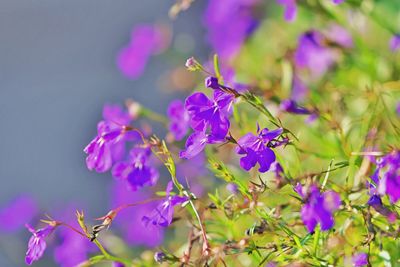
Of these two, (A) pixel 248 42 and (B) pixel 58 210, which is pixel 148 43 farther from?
(B) pixel 58 210

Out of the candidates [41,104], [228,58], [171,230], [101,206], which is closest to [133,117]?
[171,230]

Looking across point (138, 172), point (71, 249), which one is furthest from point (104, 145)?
point (71, 249)

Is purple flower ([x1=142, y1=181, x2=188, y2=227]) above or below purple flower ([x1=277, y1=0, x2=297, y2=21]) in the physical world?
below

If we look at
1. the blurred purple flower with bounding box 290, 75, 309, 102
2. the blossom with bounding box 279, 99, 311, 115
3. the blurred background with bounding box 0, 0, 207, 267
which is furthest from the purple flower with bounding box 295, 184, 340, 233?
the blurred background with bounding box 0, 0, 207, 267

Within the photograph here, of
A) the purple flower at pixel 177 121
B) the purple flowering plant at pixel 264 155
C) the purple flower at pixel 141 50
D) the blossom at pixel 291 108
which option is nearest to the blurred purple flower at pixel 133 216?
the purple flowering plant at pixel 264 155

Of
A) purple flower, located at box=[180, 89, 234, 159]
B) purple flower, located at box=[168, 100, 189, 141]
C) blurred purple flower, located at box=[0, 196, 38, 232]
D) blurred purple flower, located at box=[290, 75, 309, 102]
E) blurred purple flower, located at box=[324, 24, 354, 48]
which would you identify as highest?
purple flower, located at box=[180, 89, 234, 159]

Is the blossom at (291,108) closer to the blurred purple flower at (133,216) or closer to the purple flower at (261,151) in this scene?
the purple flower at (261,151)

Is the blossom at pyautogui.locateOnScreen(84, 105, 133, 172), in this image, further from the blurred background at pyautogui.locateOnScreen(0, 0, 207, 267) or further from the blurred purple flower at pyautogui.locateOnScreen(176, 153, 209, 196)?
the blurred background at pyautogui.locateOnScreen(0, 0, 207, 267)
